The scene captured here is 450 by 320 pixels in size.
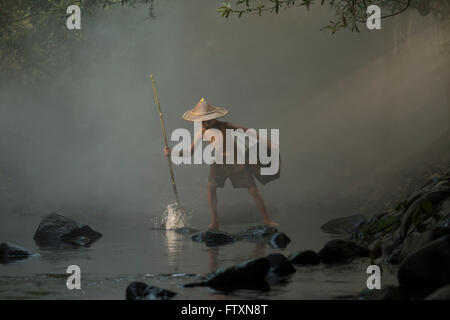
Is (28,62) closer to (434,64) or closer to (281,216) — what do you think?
(281,216)

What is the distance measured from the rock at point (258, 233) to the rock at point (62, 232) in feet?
7.73

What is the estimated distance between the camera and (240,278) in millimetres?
7172

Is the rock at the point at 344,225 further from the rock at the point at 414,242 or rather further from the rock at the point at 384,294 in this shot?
the rock at the point at 384,294

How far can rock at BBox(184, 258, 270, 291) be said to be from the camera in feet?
22.8

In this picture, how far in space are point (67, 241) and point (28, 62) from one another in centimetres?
1379

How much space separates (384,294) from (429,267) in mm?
731

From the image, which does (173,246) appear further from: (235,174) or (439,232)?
(439,232)

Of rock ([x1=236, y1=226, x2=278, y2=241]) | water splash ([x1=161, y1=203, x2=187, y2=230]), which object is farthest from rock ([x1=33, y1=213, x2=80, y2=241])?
rock ([x1=236, y1=226, x2=278, y2=241])

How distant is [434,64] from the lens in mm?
30328

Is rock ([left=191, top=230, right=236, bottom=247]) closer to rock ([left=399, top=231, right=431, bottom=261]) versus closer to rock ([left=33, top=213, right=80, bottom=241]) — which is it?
rock ([left=33, top=213, right=80, bottom=241])

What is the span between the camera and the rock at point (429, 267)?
6527mm

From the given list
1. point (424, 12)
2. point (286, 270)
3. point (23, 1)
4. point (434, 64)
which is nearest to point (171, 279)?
point (286, 270)

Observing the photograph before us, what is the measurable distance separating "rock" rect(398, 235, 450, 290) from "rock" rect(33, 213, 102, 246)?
6.81 metres

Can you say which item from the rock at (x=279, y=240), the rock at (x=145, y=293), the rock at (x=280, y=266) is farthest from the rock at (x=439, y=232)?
the rock at (x=279, y=240)
